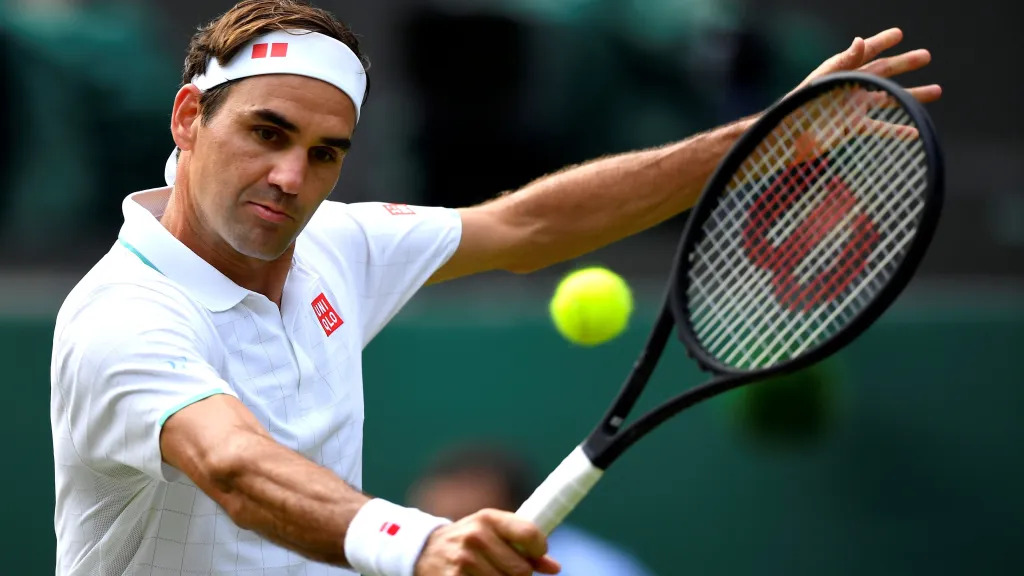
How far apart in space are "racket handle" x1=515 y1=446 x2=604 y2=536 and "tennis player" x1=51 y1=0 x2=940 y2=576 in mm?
194

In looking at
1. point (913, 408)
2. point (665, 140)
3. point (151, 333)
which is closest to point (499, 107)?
point (665, 140)

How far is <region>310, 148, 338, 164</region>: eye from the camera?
2.47m

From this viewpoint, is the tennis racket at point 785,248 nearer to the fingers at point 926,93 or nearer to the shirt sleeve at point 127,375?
the fingers at point 926,93

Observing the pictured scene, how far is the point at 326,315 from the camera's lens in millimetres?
2666

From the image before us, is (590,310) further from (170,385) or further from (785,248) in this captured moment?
(170,385)

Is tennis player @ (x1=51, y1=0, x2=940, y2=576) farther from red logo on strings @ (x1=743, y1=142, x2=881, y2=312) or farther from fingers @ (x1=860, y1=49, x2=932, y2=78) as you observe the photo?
red logo on strings @ (x1=743, y1=142, x2=881, y2=312)

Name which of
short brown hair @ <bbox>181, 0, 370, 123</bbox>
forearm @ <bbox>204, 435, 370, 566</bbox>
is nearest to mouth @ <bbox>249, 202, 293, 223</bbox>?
short brown hair @ <bbox>181, 0, 370, 123</bbox>

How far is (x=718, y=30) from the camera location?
523cm

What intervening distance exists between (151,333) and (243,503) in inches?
14.1

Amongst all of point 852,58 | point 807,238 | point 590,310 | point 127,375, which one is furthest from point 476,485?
point 127,375

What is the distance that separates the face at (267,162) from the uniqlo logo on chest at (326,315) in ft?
0.65

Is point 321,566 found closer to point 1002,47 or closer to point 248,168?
point 248,168

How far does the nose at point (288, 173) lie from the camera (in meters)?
2.39

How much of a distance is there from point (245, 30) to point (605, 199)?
3.05 ft
